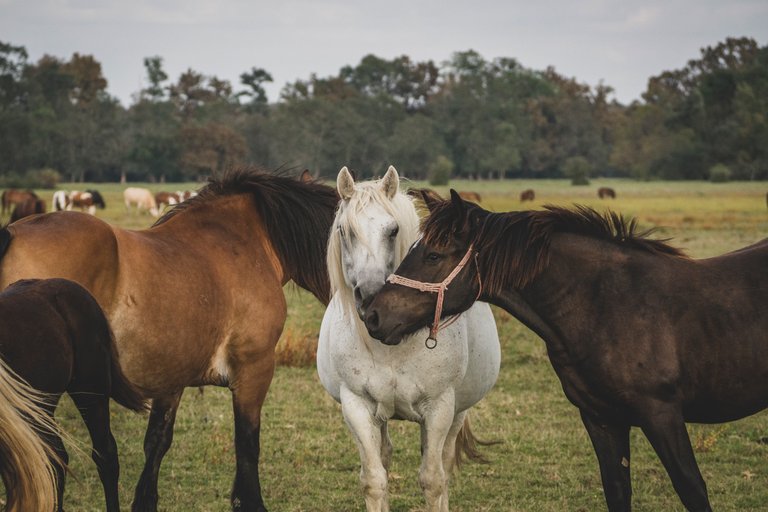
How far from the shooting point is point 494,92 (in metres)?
103

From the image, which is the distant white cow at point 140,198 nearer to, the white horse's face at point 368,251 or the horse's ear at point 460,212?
the white horse's face at point 368,251

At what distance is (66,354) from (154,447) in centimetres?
153

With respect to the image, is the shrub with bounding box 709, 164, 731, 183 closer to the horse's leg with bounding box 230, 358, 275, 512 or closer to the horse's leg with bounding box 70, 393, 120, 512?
the horse's leg with bounding box 230, 358, 275, 512

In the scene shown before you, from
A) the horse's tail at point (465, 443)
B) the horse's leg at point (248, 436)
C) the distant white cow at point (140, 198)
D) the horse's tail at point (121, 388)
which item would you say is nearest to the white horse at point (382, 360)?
the horse's leg at point (248, 436)

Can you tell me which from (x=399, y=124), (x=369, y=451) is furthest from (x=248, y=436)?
Answer: (x=399, y=124)

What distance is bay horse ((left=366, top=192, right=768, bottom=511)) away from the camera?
4.06 m

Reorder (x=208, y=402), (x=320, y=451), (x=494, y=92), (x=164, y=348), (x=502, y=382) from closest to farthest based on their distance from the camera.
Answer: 1. (x=164, y=348)
2. (x=320, y=451)
3. (x=208, y=402)
4. (x=502, y=382)
5. (x=494, y=92)

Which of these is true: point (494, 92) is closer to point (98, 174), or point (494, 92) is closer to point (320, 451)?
point (98, 174)

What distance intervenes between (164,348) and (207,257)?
0.72 metres

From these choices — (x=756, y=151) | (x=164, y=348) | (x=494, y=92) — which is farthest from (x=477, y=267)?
(x=494, y=92)

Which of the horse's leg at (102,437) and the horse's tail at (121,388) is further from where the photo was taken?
the horse's tail at (121,388)

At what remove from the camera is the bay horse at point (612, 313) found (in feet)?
13.3

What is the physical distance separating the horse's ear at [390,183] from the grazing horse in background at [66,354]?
1642 mm

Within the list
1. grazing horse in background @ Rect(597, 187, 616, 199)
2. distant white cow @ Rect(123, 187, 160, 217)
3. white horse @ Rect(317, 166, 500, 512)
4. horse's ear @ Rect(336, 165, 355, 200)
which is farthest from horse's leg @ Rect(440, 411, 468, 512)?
grazing horse in background @ Rect(597, 187, 616, 199)
